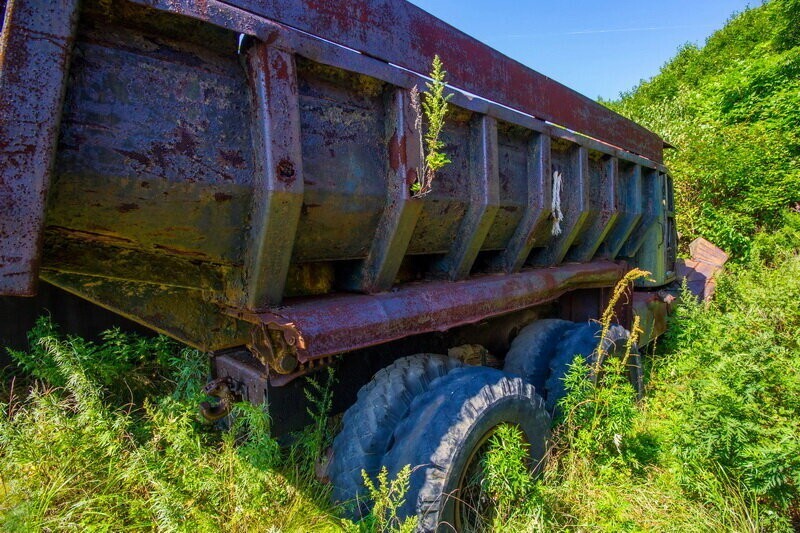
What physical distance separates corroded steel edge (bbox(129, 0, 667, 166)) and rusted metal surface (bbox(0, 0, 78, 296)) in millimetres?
257

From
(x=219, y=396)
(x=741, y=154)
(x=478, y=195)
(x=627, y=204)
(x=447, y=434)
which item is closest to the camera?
(x=447, y=434)

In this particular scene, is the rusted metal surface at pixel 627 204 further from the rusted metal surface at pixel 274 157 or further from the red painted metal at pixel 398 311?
the rusted metal surface at pixel 274 157

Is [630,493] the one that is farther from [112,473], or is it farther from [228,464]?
[112,473]

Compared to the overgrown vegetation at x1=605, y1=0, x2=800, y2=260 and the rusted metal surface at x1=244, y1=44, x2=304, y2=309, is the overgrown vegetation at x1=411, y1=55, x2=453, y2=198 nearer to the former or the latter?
the rusted metal surface at x1=244, y1=44, x2=304, y2=309

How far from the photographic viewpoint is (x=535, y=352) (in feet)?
9.71

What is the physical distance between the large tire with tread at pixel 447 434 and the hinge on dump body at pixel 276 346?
1.93ft

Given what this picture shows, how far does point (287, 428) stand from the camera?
2137mm

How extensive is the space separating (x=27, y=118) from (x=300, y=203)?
767mm

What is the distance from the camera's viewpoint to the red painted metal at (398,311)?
1676 mm

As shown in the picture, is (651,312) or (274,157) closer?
(274,157)

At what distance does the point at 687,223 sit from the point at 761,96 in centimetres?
434

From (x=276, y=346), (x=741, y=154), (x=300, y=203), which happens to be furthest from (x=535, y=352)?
(x=741, y=154)

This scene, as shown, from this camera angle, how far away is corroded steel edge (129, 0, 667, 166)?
1.50 meters

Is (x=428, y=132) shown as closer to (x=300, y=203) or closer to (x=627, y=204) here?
(x=300, y=203)
